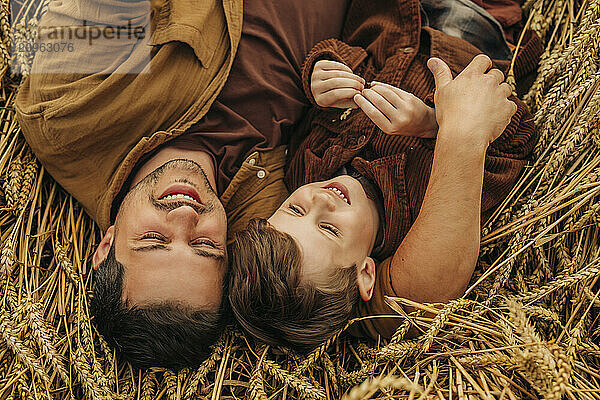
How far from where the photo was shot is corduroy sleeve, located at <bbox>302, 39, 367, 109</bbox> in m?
1.86

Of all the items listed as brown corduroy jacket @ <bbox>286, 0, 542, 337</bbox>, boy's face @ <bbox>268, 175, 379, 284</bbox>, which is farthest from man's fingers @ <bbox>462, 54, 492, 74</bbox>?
boy's face @ <bbox>268, 175, 379, 284</bbox>

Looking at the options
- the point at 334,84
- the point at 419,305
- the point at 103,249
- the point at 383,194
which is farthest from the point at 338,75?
the point at 103,249

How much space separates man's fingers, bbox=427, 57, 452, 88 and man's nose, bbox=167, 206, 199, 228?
82cm

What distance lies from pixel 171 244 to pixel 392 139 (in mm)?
771

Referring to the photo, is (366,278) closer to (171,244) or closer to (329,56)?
(171,244)

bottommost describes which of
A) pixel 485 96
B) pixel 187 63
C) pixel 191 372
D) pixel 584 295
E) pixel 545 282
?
pixel 191 372

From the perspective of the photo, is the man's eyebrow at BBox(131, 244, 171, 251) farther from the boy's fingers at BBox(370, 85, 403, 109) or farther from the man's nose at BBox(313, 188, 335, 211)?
the boy's fingers at BBox(370, 85, 403, 109)

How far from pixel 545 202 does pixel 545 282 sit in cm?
25

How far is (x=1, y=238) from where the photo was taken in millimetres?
1862

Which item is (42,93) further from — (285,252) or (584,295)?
(584,295)

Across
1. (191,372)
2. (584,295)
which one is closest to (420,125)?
(584,295)

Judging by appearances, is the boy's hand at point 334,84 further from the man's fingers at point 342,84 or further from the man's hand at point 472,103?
the man's hand at point 472,103

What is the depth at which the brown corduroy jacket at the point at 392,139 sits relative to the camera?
176 centimetres

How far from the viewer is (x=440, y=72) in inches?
65.6
